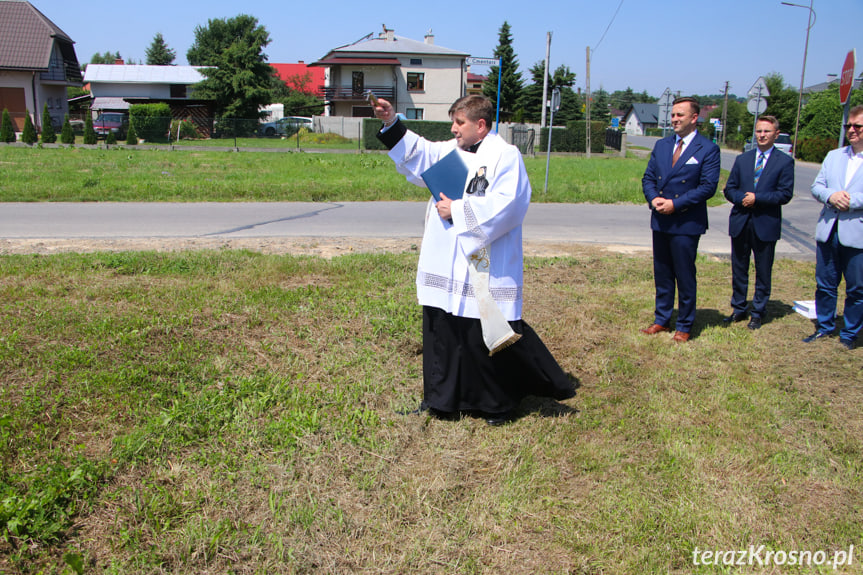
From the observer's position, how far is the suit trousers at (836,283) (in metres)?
5.40

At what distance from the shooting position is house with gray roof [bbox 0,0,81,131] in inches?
1700

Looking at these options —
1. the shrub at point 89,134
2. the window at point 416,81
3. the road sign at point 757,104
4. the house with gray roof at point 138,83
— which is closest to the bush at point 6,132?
the shrub at point 89,134

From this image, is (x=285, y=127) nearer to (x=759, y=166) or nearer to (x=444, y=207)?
(x=759, y=166)

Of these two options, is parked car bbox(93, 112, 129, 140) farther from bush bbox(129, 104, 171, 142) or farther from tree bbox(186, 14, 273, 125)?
tree bbox(186, 14, 273, 125)

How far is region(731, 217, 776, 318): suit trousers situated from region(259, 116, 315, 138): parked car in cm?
3437

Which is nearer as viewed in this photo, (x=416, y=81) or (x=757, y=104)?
(x=757, y=104)

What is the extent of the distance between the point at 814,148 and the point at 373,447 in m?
47.1

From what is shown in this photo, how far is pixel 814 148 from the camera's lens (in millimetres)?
42250

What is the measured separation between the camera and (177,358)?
4.78 meters

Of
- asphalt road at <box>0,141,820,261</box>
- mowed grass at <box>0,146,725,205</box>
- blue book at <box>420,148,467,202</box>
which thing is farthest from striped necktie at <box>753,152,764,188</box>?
mowed grass at <box>0,146,725,205</box>

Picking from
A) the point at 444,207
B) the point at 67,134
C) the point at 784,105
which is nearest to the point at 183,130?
the point at 67,134

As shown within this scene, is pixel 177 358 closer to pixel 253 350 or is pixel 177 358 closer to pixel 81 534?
pixel 253 350

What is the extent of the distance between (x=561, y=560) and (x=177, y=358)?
3.14 m

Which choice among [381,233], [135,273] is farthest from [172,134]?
[135,273]
